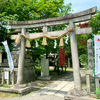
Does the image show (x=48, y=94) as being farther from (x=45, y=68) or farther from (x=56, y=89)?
(x=45, y=68)

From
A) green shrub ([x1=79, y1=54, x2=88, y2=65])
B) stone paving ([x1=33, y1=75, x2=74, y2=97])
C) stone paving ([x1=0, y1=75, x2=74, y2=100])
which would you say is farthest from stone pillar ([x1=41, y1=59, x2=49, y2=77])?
stone paving ([x1=0, y1=75, x2=74, y2=100])

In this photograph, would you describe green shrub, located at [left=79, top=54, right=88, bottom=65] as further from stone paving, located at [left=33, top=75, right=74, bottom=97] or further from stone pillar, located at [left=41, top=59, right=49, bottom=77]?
stone pillar, located at [left=41, top=59, right=49, bottom=77]

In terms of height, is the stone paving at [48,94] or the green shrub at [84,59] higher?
the green shrub at [84,59]

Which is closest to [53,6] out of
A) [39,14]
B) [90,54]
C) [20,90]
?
[39,14]

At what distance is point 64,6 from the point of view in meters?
13.4

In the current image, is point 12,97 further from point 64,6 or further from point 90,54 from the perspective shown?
point 64,6

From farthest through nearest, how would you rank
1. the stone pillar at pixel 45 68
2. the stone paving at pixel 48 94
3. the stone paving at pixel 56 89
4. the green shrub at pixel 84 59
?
the stone pillar at pixel 45 68, the green shrub at pixel 84 59, the stone paving at pixel 56 89, the stone paving at pixel 48 94

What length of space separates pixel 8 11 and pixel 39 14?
10.3 feet

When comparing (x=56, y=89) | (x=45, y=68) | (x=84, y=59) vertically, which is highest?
(x=84, y=59)

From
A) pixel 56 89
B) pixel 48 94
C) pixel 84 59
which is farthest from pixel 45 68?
pixel 48 94

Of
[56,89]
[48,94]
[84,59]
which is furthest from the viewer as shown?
[84,59]

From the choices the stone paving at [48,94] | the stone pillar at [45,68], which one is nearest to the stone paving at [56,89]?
the stone paving at [48,94]

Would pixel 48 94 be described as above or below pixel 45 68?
below

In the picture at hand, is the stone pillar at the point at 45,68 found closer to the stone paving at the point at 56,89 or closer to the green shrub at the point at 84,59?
the stone paving at the point at 56,89
